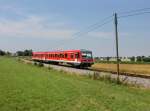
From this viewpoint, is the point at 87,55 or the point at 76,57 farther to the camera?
the point at 76,57

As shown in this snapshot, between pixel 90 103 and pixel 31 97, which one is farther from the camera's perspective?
pixel 31 97

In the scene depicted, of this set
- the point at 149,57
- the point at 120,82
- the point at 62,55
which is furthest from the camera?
the point at 149,57

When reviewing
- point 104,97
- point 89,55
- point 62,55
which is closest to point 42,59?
point 62,55

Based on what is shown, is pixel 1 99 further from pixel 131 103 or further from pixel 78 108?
pixel 131 103

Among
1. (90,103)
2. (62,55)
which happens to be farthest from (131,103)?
(62,55)

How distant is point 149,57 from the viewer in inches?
3959

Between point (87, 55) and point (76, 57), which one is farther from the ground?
point (87, 55)

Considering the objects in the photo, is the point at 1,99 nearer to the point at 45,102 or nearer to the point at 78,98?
the point at 45,102

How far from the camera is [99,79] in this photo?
25.5m

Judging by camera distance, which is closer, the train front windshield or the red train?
the red train

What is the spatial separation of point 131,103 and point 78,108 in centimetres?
251

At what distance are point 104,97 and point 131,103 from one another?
1907 millimetres

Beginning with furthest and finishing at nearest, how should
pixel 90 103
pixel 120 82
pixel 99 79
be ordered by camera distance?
pixel 99 79
pixel 120 82
pixel 90 103

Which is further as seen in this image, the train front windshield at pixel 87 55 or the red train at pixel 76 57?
the train front windshield at pixel 87 55
